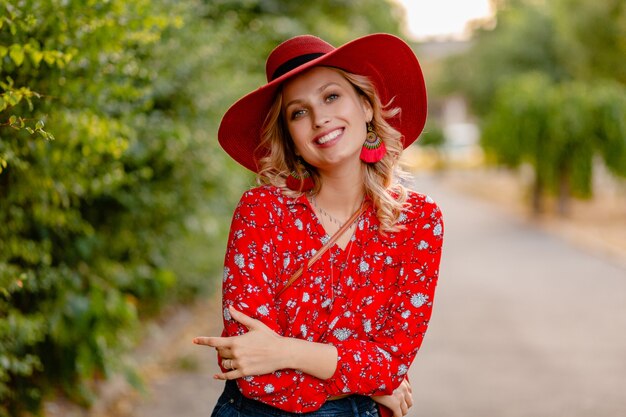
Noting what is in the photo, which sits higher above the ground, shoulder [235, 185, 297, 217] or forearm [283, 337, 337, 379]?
shoulder [235, 185, 297, 217]

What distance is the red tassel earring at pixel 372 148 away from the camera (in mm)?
2312

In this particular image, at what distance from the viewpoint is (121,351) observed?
16.8 feet

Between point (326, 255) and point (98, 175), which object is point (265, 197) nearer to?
point (326, 255)

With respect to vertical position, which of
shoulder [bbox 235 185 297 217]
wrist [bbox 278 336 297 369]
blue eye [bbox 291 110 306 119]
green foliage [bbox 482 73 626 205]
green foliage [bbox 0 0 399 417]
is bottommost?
wrist [bbox 278 336 297 369]

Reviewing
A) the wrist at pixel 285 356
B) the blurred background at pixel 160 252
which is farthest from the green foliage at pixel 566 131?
the wrist at pixel 285 356

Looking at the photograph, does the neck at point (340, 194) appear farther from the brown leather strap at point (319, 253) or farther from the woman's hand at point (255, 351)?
the woman's hand at point (255, 351)

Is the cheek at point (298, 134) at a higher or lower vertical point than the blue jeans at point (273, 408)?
higher

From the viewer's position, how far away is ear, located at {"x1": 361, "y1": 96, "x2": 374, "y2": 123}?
2.33 metres

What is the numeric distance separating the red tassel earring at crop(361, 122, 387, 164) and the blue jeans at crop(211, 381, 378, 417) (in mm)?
684

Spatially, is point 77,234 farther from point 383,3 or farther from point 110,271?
point 383,3

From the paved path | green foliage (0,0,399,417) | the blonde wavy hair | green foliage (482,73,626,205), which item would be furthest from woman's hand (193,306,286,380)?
green foliage (482,73,626,205)

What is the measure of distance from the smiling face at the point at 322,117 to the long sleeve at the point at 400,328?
0.93 feet

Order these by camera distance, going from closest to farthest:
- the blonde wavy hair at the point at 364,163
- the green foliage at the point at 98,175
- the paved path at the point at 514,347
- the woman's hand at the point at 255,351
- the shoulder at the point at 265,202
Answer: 1. the woman's hand at the point at 255,351
2. the shoulder at the point at 265,202
3. the blonde wavy hair at the point at 364,163
4. the green foliage at the point at 98,175
5. the paved path at the point at 514,347

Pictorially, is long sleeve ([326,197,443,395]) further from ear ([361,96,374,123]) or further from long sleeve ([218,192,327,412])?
ear ([361,96,374,123])
